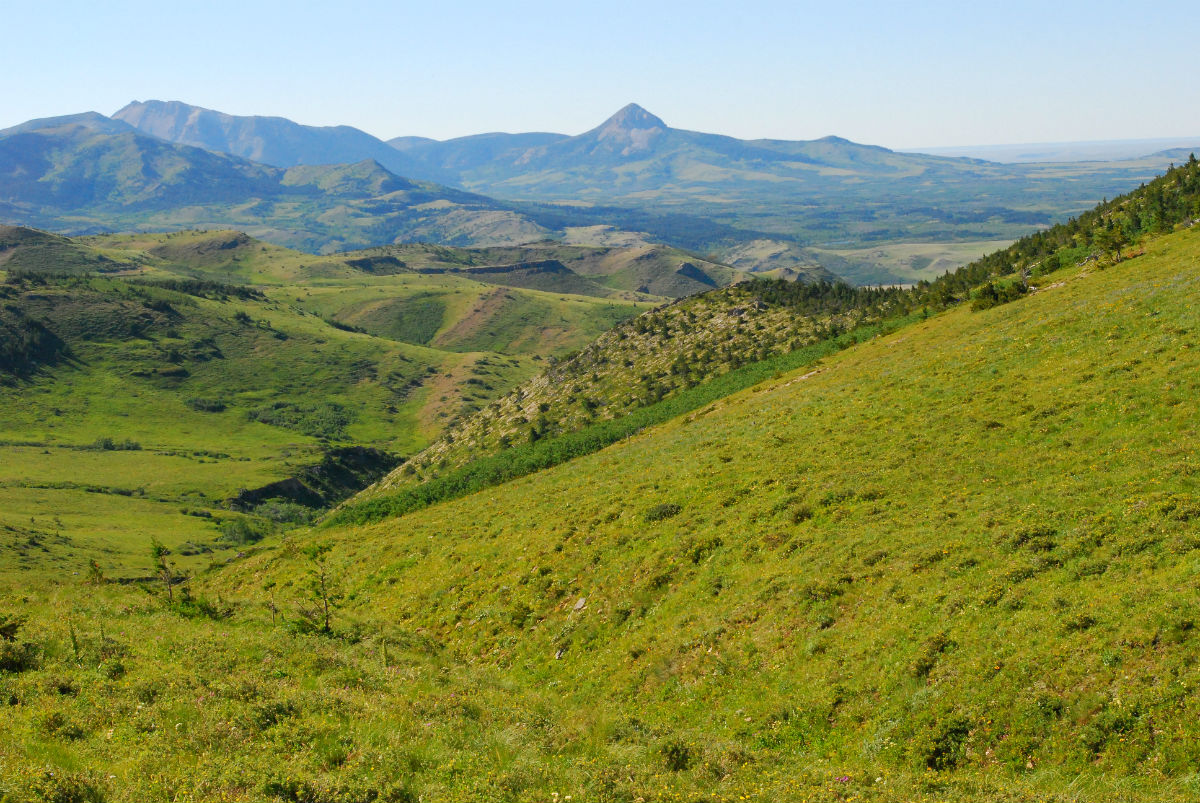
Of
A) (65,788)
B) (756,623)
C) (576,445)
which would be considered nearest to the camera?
(65,788)

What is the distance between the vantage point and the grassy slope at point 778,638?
14.4 metres

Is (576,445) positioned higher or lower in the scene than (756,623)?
lower

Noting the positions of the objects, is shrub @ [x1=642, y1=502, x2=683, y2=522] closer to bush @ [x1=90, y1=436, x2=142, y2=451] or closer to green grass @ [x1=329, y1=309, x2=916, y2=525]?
green grass @ [x1=329, y1=309, x2=916, y2=525]

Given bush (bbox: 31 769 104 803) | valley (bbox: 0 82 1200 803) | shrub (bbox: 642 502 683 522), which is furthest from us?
shrub (bbox: 642 502 683 522)

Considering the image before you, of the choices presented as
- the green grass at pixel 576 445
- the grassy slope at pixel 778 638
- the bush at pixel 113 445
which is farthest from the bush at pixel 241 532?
the grassy slope at pixel 778 638

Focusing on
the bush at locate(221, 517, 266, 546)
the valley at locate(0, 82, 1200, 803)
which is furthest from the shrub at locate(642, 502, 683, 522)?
the bush at locate(221, 517, 266, 546)

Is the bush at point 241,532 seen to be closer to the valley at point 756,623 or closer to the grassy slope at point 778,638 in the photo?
the valley at point 756,623

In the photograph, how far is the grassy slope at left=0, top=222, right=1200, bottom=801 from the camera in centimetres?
1441

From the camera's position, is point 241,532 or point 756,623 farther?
point 241,532

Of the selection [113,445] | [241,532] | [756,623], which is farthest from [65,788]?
[113,445]

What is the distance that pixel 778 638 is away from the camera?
73.8 feet

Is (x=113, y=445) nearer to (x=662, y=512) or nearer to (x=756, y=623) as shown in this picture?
(x=662, y=512)

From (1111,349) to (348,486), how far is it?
179819 millimetres

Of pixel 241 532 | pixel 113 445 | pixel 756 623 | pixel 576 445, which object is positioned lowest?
pixel 241 532
